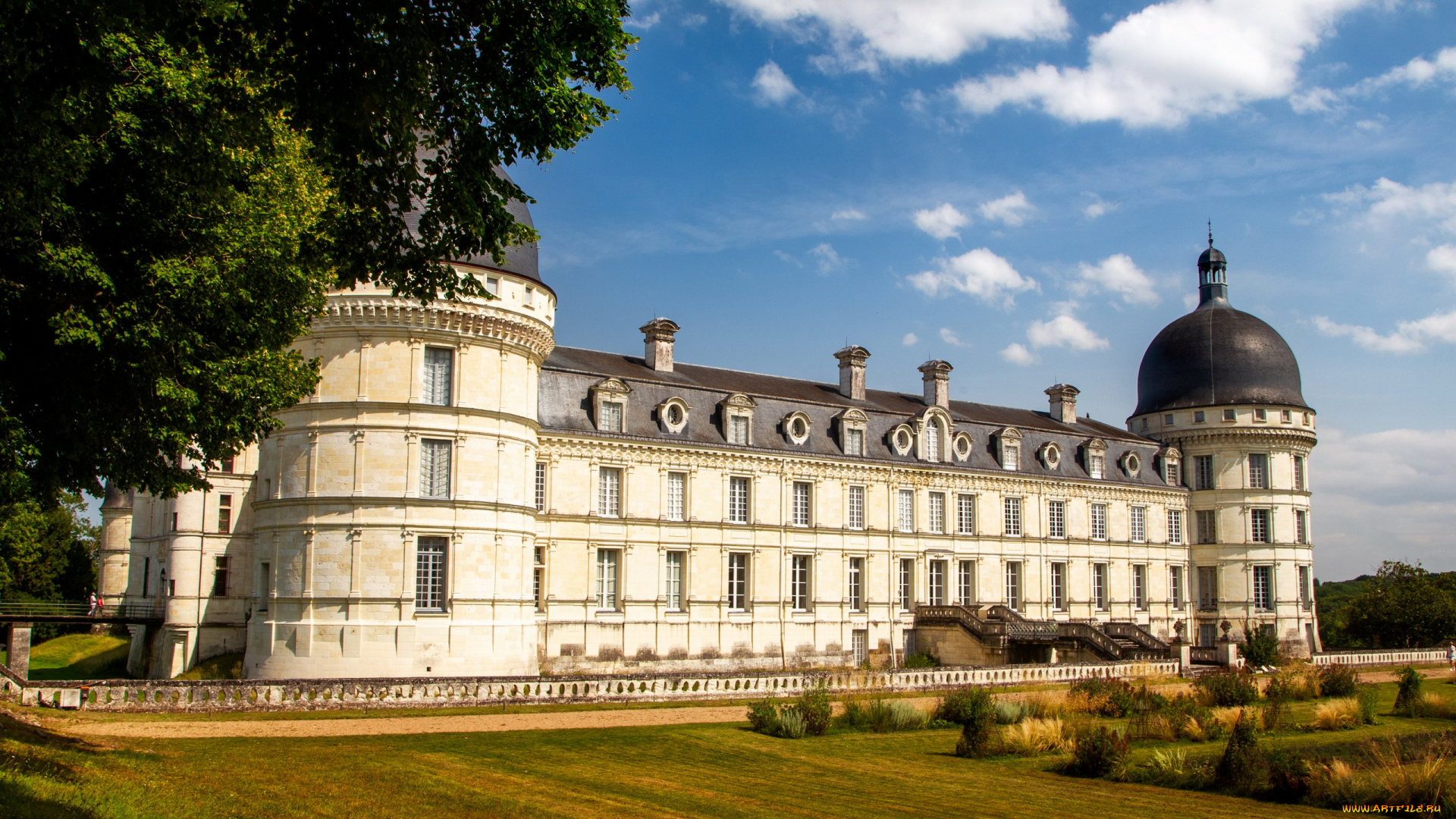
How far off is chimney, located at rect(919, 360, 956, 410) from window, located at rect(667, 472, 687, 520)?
1310cm

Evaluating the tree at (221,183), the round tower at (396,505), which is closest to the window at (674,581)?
the round tower at (396,505)

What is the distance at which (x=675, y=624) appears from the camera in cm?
3581

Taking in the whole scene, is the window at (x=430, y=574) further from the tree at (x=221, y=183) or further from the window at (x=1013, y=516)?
the window at (x=1013, y=516)

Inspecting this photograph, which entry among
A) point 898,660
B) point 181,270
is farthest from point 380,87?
point 898,660

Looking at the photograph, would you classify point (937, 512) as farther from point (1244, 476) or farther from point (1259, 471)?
point (1259, 471)

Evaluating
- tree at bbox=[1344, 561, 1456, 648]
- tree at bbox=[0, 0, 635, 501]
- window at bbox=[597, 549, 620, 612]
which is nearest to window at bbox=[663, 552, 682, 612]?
window at bbox=[597, 549, 620, 612]

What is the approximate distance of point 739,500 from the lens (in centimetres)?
3831

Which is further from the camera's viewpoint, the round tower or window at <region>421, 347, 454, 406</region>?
window at <region>421, 347, 454, 406</region>

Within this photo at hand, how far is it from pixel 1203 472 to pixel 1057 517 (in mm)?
9289

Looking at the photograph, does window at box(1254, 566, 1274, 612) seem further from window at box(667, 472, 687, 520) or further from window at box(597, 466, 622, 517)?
window at box(597, 466, 622, 517)

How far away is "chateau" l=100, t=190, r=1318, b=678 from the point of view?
28531 mm

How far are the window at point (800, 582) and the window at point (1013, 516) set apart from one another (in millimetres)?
10384

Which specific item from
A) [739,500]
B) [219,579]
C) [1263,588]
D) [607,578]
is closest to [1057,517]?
[1263,588]

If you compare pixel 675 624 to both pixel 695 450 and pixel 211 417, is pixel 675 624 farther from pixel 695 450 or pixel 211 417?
pixel 211 417
